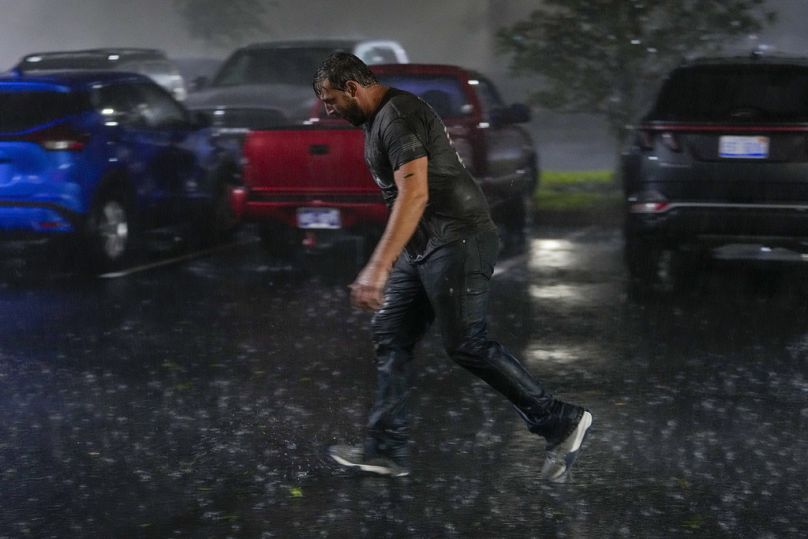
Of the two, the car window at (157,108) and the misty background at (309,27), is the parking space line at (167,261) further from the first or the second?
the misty background at (309,27)

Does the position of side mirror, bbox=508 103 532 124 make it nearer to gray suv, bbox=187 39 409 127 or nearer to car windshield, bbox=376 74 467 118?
car windshield, bbox=376 74 467 118

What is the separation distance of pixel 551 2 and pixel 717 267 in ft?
20.6

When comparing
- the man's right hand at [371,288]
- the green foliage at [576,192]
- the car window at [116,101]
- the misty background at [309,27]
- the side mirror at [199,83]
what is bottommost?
the misty background at [309,27]

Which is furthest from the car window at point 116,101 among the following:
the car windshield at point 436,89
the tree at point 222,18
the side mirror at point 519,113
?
the tree at point 222,18

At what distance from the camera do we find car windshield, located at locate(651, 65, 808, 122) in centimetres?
1062

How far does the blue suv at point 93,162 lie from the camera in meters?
11.7

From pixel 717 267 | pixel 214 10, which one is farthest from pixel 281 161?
pixel 214 10

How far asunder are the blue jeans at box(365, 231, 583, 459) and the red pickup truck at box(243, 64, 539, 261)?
5.79 m

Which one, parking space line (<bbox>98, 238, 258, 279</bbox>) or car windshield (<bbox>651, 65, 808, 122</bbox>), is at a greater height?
car windshield (<bbox>651, 65, 808, 122</bbox>)

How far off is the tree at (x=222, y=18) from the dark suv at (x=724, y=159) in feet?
155

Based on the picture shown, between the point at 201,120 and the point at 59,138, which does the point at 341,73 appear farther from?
the point at 201,120

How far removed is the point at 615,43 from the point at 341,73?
12283 mm

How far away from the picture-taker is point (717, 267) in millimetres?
12125

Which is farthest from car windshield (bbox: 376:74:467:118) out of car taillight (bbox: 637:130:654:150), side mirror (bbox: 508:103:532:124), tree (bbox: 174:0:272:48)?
tree (bbox: 174:0:272:48)
